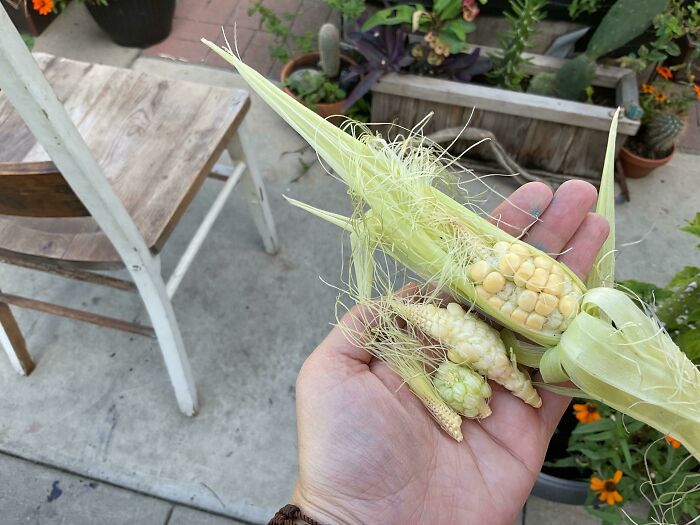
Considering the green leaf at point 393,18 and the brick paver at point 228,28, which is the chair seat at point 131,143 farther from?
the brick paver at point 228,28

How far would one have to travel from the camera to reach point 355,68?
2875 millimetres

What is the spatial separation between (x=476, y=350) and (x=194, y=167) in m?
1.13

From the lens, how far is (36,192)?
137cm

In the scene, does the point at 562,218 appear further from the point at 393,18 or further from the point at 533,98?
the point at 393,18

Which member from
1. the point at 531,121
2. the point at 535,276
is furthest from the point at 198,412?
the point at 531,121

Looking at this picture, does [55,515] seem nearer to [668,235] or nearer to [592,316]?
[592,316]

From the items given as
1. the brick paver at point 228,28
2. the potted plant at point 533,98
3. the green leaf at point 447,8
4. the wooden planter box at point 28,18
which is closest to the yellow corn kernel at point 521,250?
the potted plant at point 533,98

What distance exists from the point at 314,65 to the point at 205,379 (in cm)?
199

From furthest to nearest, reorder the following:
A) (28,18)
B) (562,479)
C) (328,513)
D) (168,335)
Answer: (28,18)
(168,335)
(562,479)
(328,513)

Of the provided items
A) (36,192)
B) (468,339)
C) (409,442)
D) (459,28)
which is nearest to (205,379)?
(36,192)

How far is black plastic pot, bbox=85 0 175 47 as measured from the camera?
11.1 ft

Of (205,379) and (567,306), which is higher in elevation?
(567,306)

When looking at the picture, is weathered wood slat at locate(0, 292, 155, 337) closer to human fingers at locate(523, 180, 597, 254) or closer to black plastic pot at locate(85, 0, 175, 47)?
human fingers at locate(523, 180, 597, 254)

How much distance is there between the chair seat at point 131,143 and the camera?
1730 millimetres
